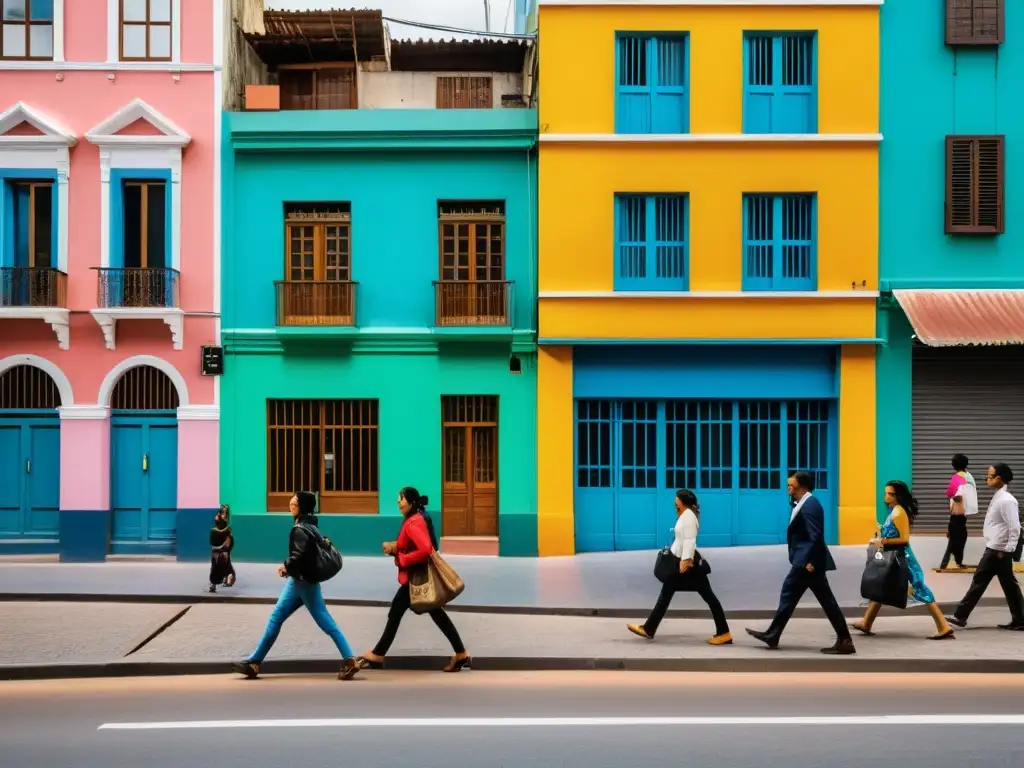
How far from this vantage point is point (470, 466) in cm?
1781

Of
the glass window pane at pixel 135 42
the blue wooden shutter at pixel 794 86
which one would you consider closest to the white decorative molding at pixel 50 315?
the glass window pane at pixel 135 42

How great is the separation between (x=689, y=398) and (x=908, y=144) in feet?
18.8

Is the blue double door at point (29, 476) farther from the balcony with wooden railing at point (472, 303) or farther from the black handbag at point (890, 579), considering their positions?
the black handbag at point (890, 579)

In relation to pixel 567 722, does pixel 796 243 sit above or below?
above

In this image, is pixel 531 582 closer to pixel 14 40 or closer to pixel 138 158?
pixel 138 158

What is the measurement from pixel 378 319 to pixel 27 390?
6.21 meters

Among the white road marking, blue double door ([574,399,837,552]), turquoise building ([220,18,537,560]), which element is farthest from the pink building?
the white road marking

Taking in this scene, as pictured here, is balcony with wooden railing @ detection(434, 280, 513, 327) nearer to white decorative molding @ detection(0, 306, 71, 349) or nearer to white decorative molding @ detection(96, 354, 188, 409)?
white decorative molding @ detection(96, 354, 188, 409)

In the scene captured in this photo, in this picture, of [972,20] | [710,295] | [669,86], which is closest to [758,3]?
[669,86]

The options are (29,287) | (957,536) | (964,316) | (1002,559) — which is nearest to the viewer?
(1002,559)

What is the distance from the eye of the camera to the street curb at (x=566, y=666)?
31.2 ft

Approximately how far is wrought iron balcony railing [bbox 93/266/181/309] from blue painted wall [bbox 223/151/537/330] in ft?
3.41

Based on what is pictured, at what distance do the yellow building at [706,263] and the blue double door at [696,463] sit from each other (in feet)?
0.11

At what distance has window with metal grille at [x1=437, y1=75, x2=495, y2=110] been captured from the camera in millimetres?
21031
